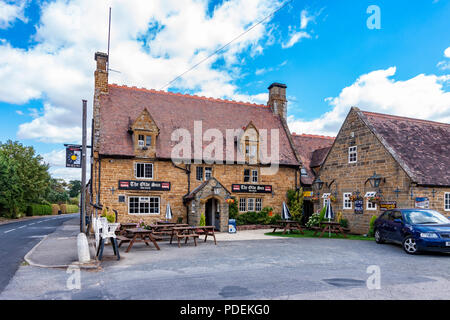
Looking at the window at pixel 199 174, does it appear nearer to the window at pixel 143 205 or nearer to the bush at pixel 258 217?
the window at pixel 143 205

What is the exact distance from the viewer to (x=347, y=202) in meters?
22.1

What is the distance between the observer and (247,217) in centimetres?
2486

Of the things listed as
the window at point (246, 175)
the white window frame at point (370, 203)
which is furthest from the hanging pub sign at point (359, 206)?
the window at point (246, 175)

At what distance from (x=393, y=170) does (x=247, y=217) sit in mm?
10355

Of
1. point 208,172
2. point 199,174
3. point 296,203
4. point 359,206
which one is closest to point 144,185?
point 199,174

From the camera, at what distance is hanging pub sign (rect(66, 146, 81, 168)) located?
51.2 ft

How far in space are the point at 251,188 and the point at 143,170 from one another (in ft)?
25.8

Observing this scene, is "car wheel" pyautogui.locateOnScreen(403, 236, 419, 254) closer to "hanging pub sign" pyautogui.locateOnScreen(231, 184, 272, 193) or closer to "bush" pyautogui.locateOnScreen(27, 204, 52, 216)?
"hanging pub sign" pyautogui.locateOnScreen(231, 184, 272, 193)

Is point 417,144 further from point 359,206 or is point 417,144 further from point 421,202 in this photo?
point 359,206

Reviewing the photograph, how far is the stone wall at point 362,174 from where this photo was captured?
18047mm

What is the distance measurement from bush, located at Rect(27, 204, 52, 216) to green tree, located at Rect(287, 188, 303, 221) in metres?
38.9

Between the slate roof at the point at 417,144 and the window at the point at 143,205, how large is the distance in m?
14.3

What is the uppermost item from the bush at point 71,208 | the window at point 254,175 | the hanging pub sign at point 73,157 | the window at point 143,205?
the hanging pub sign at point 73,157
